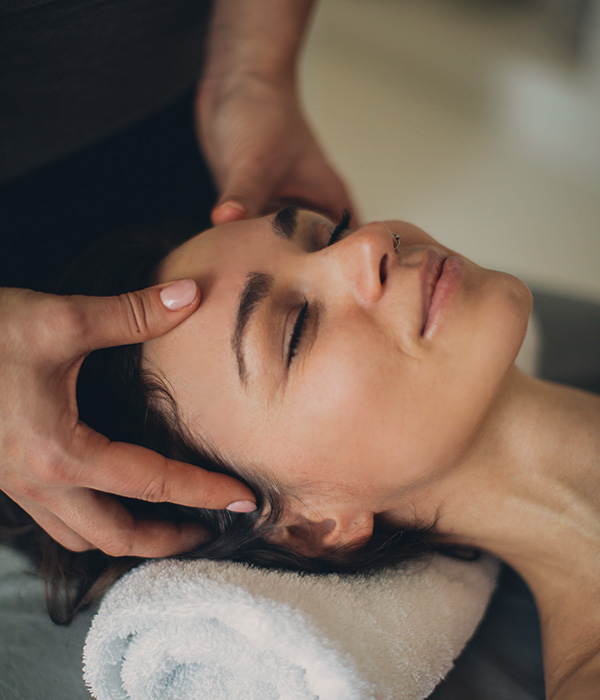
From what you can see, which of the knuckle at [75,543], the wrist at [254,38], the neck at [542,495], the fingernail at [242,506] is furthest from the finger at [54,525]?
the wrist at [254,38]

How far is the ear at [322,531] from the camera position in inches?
38.7

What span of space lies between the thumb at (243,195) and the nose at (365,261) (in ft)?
1.00

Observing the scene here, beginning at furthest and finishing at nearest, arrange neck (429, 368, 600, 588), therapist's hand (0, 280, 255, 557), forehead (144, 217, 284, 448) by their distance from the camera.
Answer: neck (429, 368, 600, 588) < forehead (144, 217, 284, 448) < therapist's hand (0, 280, 255, 557)

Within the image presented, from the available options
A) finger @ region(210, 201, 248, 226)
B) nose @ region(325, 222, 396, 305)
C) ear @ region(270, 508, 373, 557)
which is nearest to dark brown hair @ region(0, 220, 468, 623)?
ear @ region(270, 508, 373, 557)

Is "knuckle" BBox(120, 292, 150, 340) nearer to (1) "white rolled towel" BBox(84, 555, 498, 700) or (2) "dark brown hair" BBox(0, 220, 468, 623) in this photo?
(2) "dark brown hair" BBox(0, 220, 468, 623)

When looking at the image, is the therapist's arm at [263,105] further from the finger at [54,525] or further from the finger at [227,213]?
the finger at [54,525]

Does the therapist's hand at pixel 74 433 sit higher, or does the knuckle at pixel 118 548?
the therapist's hand at pixel 74 433

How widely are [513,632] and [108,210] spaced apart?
3.95 feet

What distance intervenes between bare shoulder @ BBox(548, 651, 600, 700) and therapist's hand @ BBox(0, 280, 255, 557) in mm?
568

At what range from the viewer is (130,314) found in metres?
0.85

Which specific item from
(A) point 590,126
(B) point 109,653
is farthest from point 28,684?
(A) point 590,126

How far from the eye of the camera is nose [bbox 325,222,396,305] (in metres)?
0.88

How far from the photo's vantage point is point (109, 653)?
0.92 metres

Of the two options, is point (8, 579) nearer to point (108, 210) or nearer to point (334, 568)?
point (334, 568)
